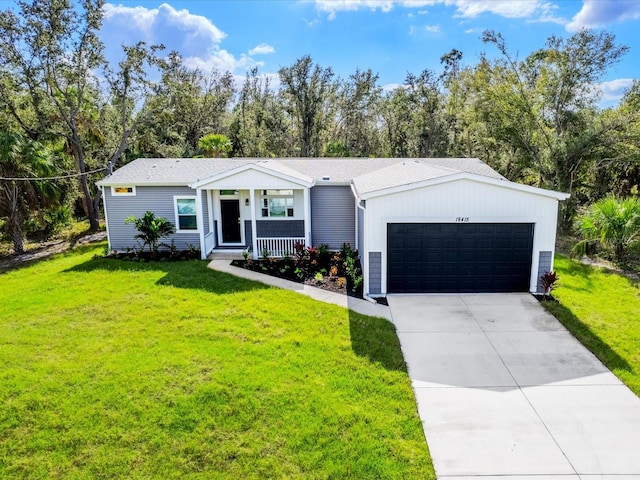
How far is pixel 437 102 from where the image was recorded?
3250cm

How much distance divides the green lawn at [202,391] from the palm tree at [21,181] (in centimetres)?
665

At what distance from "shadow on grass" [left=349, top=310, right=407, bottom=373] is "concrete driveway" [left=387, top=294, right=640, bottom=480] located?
225 millimetres

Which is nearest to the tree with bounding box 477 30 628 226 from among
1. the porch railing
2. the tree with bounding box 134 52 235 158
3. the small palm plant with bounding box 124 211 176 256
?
the porch railing

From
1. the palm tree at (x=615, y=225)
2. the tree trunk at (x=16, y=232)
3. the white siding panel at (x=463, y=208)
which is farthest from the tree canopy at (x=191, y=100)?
the white siding panel at (x=463, y=208)

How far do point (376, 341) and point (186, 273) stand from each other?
6.77 metres

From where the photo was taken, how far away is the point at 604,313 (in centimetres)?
903

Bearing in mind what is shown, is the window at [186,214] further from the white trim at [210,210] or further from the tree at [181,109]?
the tree at [181,109]

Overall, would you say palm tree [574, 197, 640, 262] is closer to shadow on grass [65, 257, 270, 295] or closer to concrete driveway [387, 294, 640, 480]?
concrete driveway [387, 294, 640, 480]

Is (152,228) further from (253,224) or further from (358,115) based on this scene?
(358,115)

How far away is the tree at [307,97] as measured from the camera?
95.9 feet

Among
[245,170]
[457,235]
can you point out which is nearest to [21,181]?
[245,170]

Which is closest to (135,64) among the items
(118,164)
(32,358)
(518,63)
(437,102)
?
(118,164)

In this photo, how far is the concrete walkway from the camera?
941cm

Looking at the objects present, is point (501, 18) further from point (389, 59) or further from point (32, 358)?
point (32, 358)
